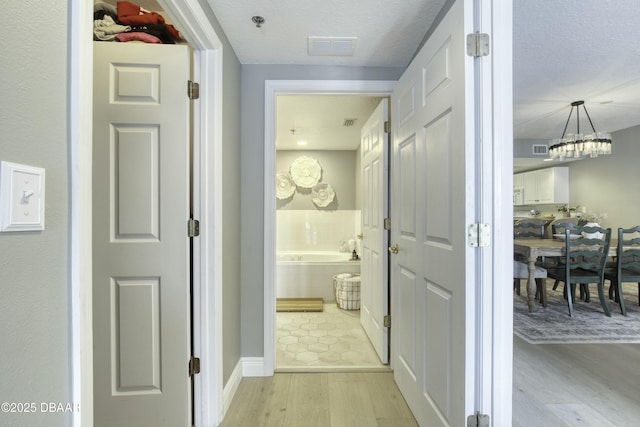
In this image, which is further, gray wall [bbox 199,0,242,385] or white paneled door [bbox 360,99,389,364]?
white paneled door [bbox 360,99,389,364]

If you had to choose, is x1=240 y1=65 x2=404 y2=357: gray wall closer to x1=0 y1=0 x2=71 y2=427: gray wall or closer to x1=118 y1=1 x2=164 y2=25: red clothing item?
x1=118 y1=1 x2=164 y2=25: red clothing item

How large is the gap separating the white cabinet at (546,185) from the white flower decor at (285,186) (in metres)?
5.39

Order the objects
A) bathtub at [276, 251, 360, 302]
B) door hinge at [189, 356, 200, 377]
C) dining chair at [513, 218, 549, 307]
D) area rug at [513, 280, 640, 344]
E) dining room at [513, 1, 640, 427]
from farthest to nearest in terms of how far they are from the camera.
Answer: bathtub at [276, 251, 360, 302] → dining chair at [513, 218, 549, 307] → area rug at [513, 280, 640, 344] → dining room at [513, 1, 640, 427] → door hinge at [189, 356, 200, 377]

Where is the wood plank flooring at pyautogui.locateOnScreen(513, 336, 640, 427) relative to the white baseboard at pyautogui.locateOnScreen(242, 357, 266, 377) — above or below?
below

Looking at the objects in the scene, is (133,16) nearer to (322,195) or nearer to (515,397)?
(515,397)

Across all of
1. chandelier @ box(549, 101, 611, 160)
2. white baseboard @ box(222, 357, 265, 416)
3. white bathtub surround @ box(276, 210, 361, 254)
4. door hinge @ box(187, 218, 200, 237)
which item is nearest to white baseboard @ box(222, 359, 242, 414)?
white baseboard @ box(222, 357, 265, 416)

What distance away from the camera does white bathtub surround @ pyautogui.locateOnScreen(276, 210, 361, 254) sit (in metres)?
4.88

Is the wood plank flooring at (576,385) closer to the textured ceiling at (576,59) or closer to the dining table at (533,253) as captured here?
the dining table at (533,253)

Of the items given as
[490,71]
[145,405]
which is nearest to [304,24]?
[490,71]

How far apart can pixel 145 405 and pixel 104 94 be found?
164cm

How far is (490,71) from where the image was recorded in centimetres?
113

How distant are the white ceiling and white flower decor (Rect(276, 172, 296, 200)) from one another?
9.10ft

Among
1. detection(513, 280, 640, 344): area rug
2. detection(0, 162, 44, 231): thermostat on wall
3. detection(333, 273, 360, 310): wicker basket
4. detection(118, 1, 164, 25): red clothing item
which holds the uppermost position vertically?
detection(118, 1, 164, 25): red clothing item

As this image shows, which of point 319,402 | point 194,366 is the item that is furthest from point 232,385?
point 319,402
